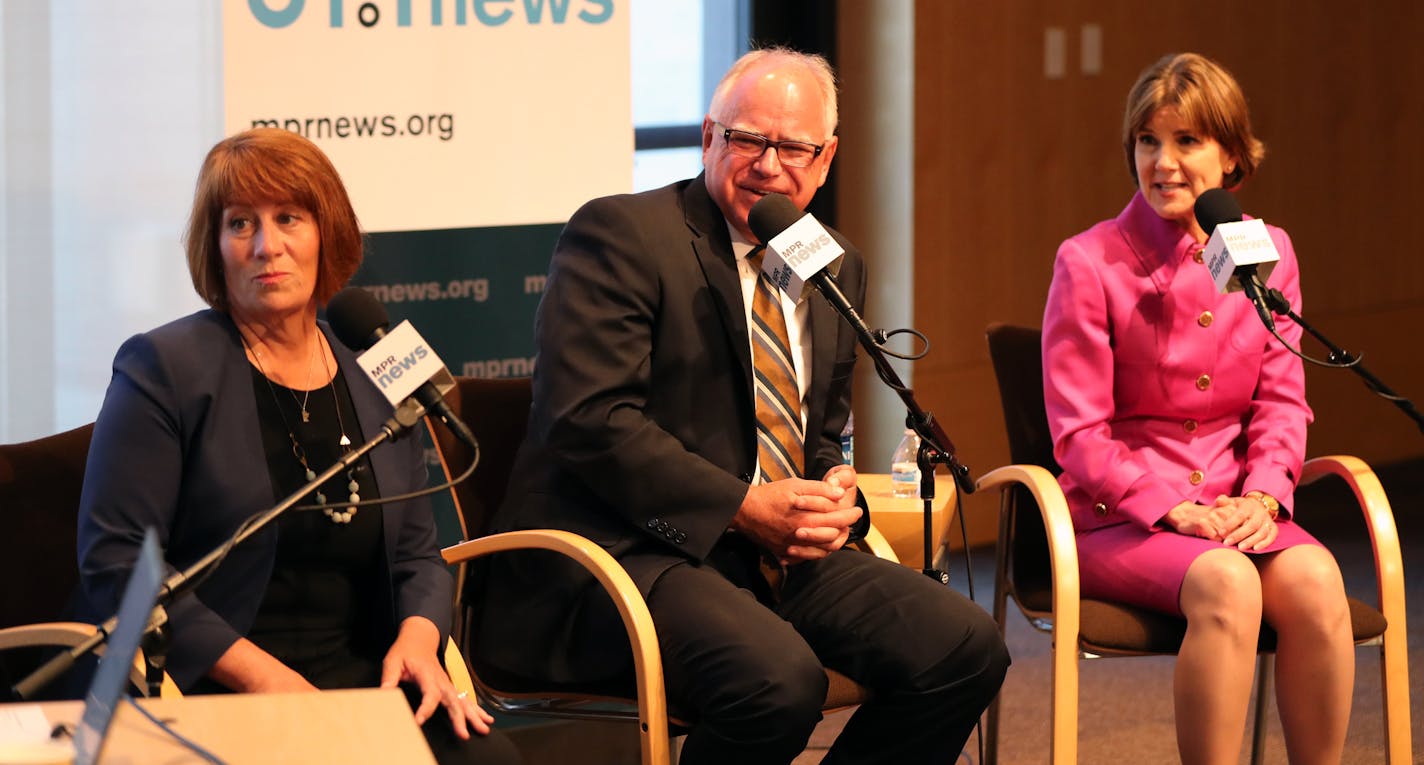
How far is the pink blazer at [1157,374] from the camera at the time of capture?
332 cm

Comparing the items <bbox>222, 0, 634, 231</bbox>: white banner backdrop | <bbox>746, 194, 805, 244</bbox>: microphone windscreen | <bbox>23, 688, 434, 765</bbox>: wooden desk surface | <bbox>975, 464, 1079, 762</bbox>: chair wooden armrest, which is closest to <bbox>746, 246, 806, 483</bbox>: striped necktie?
<bbox>746, 194, 805, 244</bbox>: microphone windscreen

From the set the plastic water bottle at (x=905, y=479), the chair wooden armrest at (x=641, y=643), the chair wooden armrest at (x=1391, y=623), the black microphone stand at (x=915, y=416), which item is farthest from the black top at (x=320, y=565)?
the chair wooden armrest at (x=1391, y=623)

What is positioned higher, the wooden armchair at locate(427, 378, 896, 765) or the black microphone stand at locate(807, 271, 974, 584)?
the black microphone stand at locate(807, 271, 974, 584)

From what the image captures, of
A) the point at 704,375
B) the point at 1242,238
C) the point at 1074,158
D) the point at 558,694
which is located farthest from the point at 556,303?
the point at 1074,158

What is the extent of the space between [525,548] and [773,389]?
51cm

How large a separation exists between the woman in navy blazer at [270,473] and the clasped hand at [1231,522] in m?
1.39

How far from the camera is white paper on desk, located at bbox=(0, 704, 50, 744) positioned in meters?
1.74

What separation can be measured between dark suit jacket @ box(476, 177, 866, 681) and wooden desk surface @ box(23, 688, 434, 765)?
2.98 feet

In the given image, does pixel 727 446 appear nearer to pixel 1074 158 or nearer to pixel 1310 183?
pixel 1074 158

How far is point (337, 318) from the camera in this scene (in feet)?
7.02

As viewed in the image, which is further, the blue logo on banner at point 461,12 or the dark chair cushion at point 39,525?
the blue logo on banner at point 461,12

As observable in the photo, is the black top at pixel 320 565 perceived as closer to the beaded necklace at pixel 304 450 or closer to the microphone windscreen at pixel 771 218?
the beaded necklace at pixel 304 450

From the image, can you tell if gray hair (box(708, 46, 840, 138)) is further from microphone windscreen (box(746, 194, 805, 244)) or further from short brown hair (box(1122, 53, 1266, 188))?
short brown hair (box(1122, 53, 1266, 188))

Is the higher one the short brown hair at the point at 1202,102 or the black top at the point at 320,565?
the short brown hair at the point at 1202,102
